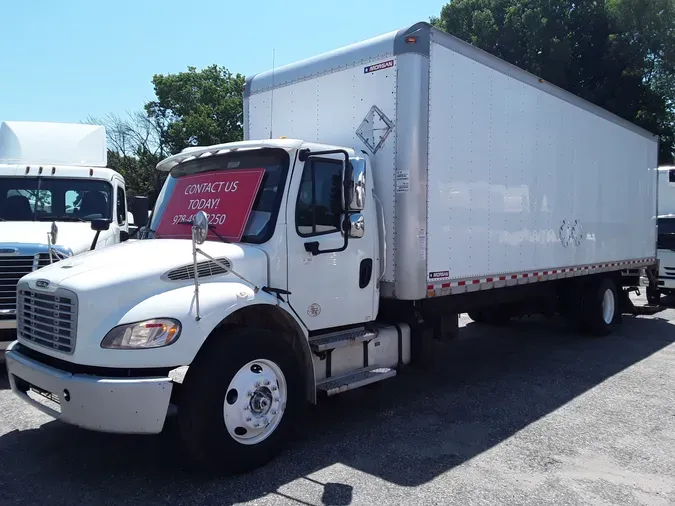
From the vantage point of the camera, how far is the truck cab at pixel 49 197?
668 centimetres

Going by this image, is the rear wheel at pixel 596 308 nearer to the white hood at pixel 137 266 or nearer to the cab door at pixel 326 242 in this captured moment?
the cab door at pixel 326 242

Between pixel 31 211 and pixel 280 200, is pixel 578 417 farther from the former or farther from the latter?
pixel 31 211

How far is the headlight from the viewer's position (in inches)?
152

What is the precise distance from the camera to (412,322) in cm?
625

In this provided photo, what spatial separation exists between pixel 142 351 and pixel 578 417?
4409 millimetres

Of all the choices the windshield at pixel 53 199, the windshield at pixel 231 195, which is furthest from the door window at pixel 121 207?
the windshield at pixel 231 195

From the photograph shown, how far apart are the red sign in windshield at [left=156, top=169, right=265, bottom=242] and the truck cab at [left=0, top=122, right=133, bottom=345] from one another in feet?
6.43

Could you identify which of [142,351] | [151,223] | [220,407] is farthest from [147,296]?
[151,223]

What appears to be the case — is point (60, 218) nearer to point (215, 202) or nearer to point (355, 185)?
point (215, 202)

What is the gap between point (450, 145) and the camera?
6098mm

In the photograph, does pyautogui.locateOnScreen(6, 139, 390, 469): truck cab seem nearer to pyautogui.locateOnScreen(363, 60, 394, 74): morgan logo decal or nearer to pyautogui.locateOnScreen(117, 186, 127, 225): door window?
pyautogui.locateOnScreen(363, 60, 394, 74): morgan logo decal

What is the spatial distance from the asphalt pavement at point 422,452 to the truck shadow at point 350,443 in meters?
0.01

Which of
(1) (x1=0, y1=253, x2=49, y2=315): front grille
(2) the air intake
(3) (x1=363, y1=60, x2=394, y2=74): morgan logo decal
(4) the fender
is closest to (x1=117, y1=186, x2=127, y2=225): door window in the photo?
(1) (x1=0, y1=253, x2=49, y2=315): front grille

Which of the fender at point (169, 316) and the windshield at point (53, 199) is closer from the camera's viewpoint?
the fender at point (169, 316)
